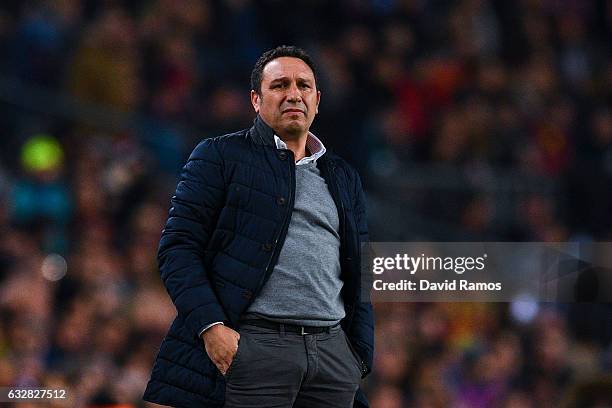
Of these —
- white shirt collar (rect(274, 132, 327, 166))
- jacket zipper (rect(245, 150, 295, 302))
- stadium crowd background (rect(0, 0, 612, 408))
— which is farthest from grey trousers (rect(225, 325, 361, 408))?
stadium crowd background (rect(0, 0, 612, 408))

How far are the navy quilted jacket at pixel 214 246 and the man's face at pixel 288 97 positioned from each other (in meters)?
0.07

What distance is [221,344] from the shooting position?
10.3 feet

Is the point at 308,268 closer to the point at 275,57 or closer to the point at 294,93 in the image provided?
the point at 294,93

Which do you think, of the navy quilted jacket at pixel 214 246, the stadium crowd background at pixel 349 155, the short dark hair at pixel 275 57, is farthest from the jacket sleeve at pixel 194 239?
the stadium crowd background at pixel 349 155

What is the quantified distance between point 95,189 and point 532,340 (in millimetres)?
2656

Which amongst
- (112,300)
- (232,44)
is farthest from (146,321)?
(232,44)

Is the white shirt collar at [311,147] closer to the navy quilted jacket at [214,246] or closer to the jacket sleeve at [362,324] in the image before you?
the navy quilted jacket at [214,246]

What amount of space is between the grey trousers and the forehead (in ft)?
2.28

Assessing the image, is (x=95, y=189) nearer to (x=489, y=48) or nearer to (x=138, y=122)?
(x=138, y=122)

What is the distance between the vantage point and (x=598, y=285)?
6098mm

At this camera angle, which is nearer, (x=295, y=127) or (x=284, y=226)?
(x=284, y=226)

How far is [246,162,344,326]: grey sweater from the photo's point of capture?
323cm

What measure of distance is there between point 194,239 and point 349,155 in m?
4.53

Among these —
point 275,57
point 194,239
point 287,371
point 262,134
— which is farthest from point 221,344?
point 275,57
